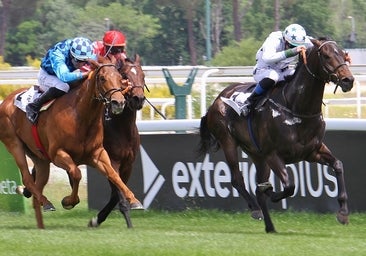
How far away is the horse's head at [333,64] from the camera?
34.6ft

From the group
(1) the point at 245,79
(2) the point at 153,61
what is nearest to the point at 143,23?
(2) the point at 153,61

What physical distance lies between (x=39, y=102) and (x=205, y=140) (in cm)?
214

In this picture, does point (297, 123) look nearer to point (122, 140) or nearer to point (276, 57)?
point (276, 57)

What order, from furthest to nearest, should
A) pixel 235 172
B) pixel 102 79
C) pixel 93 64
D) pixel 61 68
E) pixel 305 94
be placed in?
pixel 235 172 < pixel 61 68 < pixel 305 94 < pixel 93 64 < pixel 102 79

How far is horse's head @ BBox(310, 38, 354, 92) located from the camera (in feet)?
34.6

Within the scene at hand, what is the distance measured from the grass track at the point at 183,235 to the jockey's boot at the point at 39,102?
1.16m

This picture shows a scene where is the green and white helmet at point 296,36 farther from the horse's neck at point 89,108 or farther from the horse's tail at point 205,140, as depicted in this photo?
the horse's neck at point 89,108

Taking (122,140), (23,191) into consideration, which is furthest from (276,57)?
(23,191)

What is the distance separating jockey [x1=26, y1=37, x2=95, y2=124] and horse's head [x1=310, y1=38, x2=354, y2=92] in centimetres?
228

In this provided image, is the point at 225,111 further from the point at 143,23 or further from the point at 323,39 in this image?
the point at 143,23

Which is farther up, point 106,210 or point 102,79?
point 102,79

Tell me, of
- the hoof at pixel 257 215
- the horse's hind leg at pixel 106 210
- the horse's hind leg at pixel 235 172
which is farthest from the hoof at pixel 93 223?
the hoof at pixel 257 215

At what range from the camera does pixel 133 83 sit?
1093 centimetres

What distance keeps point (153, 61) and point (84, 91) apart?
49.2m
